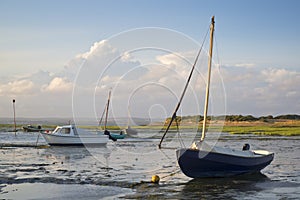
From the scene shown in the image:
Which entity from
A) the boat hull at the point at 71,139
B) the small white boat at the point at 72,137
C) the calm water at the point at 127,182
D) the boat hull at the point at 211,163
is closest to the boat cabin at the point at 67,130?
the small white boat at the point at 72,137

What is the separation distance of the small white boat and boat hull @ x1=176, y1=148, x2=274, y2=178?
83.1 ft

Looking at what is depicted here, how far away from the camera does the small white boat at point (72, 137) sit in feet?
157

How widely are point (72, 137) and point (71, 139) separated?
24 centimetres

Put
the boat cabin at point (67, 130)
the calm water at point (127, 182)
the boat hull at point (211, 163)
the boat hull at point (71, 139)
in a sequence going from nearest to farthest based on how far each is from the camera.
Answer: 1. the calm water at point (127, 182)
2. the boat hull at point (211, 163)
3. the boat hull at point (71, 139)
4. the boat cabin at point (67, 130)

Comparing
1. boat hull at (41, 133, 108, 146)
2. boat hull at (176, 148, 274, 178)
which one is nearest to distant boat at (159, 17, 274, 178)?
boat hull at (176, 148, 274, 178)

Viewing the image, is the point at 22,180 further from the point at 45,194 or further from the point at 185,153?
the point at 185,153

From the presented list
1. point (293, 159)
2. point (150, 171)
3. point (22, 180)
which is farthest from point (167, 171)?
point (293, 159)

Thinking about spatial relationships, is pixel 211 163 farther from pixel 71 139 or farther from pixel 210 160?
pixel 71 139

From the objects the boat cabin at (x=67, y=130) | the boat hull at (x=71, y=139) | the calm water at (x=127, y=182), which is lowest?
the calm water at (x=127, y=182)

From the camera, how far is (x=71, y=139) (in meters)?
48.1

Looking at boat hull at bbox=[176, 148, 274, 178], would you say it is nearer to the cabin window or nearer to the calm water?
the calm water

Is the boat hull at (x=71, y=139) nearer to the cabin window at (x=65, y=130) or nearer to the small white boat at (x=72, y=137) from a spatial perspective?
the small white boat at (x=72, y=137)

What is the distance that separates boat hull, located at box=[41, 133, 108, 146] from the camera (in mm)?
47688

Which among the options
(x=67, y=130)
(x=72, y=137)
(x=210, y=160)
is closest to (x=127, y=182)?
(x=210, y=160)
